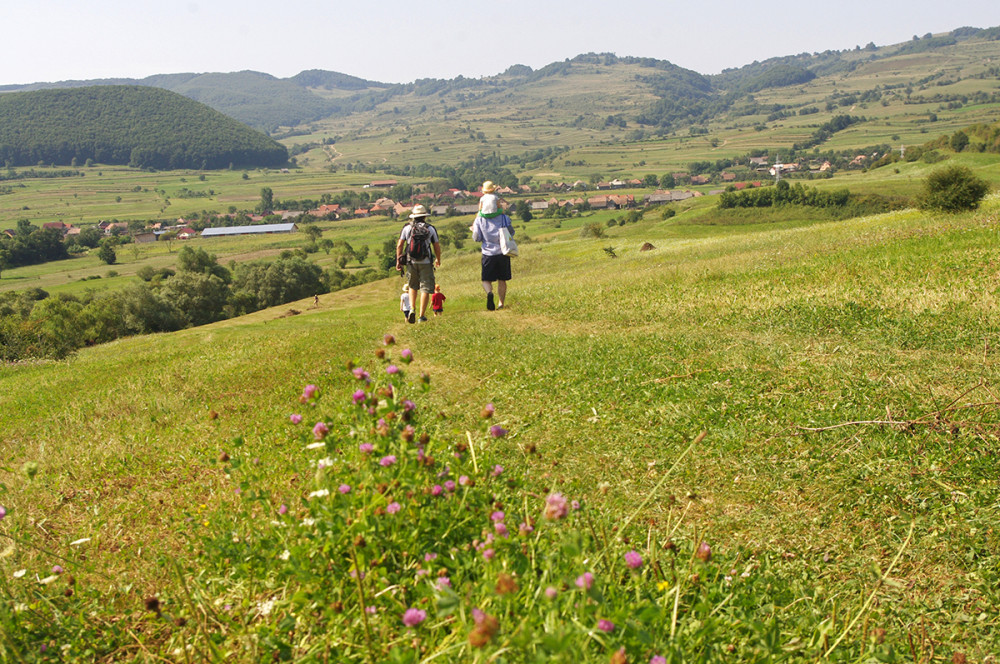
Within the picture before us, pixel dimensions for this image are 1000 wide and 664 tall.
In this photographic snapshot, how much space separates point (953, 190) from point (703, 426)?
2816 cm

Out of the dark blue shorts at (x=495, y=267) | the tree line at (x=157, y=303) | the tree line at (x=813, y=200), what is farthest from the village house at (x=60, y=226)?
the dark blue shorts at (x=495, y=267)

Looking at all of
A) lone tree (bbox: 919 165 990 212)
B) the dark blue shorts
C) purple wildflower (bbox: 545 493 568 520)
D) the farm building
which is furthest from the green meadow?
the farm building

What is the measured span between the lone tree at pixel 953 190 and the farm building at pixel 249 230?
163233 mm

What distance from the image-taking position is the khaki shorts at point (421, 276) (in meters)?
15.1

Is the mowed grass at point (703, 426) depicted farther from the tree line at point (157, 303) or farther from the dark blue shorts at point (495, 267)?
the tree line at point (157, 303)

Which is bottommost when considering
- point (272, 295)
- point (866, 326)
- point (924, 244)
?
point (272, 295)

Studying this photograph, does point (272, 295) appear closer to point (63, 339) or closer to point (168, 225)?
point (63, 339)

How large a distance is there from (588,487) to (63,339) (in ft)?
174

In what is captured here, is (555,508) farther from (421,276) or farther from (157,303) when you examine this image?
(157,303)

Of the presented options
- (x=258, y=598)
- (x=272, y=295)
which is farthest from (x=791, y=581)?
(x=272, y=295)

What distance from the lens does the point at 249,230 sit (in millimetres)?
175500

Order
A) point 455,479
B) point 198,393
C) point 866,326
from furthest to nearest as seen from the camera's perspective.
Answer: point 866,326, point 198,393, point 455,479

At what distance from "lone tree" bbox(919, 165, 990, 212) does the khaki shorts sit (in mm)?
24141

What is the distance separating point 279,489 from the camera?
5.41 m
